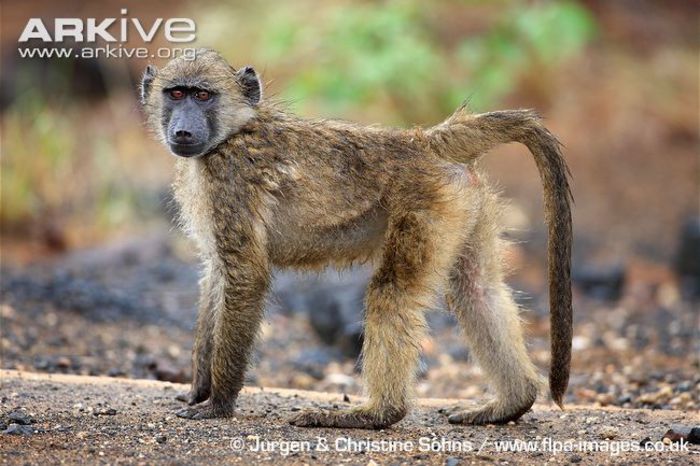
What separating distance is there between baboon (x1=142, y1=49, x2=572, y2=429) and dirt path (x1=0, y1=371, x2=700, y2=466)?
200 millimetres

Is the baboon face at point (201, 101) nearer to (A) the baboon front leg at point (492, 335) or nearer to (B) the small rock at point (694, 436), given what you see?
(A) the baboon front leg at point (492, 335)

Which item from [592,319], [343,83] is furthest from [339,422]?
[343,83]

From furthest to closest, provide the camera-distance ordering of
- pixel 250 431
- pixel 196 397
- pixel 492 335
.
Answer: pixel 196 397
pixel 492 335
pixel 250 431

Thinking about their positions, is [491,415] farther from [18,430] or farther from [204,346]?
[18,430]

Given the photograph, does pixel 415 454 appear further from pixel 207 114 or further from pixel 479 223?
pixel 207 114

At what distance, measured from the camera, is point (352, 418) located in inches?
223

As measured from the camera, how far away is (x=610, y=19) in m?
17.4

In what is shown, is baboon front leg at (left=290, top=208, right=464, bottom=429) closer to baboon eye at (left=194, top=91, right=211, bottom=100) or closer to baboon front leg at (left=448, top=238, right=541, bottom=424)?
baboon front leg at (left=448, top=238, right=541, bottom=424)

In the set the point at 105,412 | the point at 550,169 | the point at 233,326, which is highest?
the point at 550,169

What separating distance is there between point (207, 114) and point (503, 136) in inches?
62.8

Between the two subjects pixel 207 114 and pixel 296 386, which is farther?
pixel 296 386

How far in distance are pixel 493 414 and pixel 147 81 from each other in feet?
8.82

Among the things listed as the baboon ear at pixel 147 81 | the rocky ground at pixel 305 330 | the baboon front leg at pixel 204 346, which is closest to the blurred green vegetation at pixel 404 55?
the rocky ground at pixel 305 330

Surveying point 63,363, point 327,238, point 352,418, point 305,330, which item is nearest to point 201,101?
point 327,238
